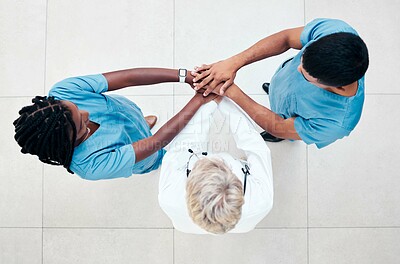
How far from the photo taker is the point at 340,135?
4.54 ft

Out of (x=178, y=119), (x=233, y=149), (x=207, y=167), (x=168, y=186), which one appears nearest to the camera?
(x=207, y=167)

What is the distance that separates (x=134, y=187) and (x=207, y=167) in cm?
105

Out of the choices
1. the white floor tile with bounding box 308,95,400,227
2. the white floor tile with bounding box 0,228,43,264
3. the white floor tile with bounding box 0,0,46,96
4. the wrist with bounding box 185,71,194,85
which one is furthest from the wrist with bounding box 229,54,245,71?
the white floor tile with bounding box 0,228,43,264

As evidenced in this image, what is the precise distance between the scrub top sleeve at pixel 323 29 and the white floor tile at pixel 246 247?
1275 millimetres

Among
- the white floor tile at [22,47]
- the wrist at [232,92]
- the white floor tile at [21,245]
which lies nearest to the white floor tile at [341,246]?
the wrist at [232,92]

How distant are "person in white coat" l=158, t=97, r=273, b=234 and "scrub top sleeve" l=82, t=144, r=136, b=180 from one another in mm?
157

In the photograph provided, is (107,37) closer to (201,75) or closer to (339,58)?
(201,75)

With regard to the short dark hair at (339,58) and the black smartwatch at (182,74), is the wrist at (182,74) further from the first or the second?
the short dark hair at (339,58)

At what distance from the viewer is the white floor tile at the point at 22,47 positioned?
7.32ft

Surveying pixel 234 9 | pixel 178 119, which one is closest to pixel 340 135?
pixel 178 119

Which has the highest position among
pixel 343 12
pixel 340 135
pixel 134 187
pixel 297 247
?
pixel 343 12

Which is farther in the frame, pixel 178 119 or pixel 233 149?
pixel 233 149

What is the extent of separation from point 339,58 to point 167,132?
2.41ft

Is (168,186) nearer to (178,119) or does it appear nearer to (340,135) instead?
(178,119)
